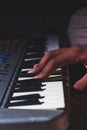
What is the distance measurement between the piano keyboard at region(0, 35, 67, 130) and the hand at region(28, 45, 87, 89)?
0.10ft

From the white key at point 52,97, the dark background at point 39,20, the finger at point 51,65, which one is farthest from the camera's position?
the dark background at point 39,20

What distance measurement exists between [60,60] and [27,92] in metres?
0.13

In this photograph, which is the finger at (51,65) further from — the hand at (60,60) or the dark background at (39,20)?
the dark background at (39,20)

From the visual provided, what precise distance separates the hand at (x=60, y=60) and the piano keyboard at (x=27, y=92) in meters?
0.03

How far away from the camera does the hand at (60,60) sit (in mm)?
811

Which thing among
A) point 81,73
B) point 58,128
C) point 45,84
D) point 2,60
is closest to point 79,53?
point 45,84

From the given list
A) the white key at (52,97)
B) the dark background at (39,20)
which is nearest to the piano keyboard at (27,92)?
the white key at (52,97)

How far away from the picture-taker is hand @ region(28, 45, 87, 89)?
0.81 m

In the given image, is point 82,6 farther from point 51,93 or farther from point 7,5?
point 51,93

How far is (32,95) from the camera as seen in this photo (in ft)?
→ 2.43

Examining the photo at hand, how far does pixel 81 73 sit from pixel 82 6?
28 centimetres

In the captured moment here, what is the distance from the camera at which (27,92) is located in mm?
765

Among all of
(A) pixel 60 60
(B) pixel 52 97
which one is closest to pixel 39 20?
(A) pixel 60 60

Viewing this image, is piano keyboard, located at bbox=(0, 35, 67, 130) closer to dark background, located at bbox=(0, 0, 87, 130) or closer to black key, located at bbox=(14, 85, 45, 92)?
black key, located at bbox=(14, 85, 45, 92)
